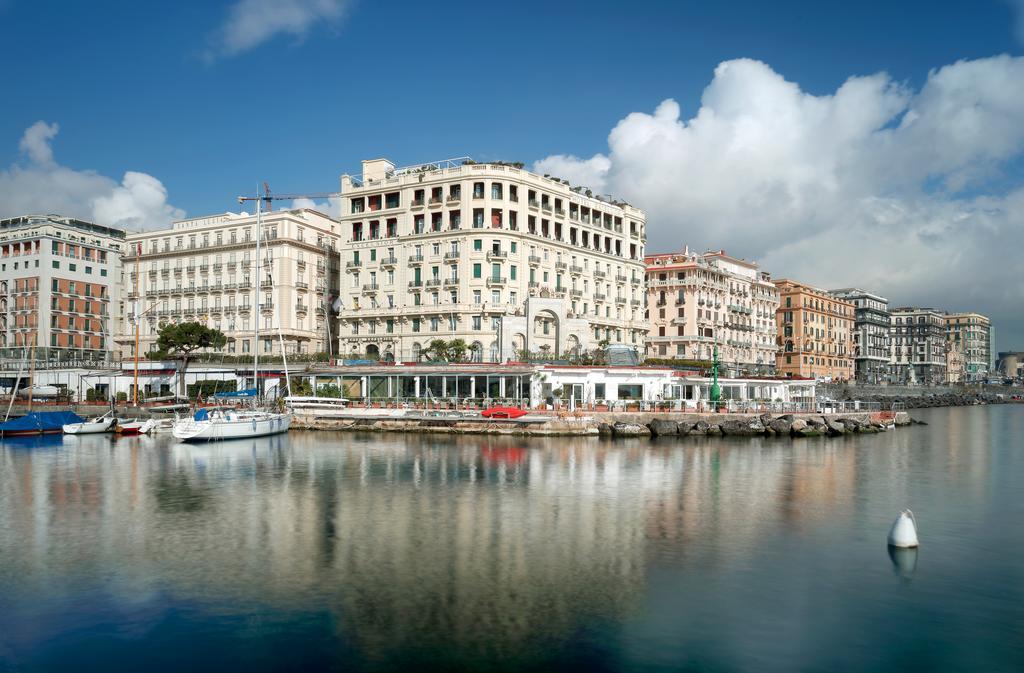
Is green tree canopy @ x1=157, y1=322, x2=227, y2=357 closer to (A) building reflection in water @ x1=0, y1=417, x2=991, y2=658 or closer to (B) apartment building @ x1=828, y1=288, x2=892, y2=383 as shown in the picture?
(A) building reflection in water @ x1=0, y1=417, x2=991, y2=658

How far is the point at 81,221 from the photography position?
11775cm

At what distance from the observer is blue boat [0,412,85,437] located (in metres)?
69.6

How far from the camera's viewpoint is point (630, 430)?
65625 millimetres

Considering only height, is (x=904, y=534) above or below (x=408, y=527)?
above

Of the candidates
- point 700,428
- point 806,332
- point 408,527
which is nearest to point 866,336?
point 806,332

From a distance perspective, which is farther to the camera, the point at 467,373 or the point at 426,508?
the point at 467,373

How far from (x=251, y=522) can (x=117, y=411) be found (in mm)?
59115

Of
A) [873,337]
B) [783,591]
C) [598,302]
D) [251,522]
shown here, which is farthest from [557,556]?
[873,337]

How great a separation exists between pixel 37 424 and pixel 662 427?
5770 centimetres

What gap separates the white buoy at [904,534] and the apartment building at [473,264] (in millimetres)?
60748

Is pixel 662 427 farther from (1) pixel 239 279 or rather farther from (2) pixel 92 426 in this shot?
(1) pixel 239 279

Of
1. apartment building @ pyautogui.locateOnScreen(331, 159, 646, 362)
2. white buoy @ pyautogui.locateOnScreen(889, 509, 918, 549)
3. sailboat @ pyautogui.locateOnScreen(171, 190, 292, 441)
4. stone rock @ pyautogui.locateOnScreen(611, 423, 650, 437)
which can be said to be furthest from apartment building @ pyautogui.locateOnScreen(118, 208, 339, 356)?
white buoy @ pyautogui.locateOnScreen(889, 509, 918, 549)

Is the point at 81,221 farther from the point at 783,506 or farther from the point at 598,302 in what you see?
the point at 783,506

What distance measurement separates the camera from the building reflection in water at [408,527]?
2019 centimetres
